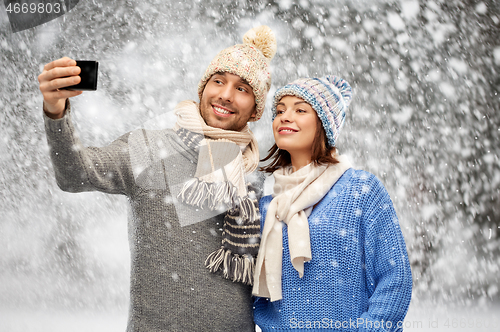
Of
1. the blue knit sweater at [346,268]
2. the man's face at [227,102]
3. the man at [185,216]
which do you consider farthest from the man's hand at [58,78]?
the blue knit sweater at [346,268]

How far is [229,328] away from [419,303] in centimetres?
369

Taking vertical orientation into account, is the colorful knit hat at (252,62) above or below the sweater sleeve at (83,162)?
above

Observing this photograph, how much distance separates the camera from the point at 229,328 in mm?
1573

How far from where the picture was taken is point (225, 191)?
5.26 feet

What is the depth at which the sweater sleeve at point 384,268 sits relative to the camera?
1456 millimetres

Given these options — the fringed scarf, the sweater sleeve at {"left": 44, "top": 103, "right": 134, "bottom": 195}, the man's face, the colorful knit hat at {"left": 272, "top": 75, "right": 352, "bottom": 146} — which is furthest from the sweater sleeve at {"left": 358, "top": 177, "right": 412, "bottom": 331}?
the sweater sleeve at {"left": 44, "top": 103, "right": 134, "bottom": 195}

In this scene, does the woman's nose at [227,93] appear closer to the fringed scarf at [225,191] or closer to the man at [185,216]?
the man at [185,216]

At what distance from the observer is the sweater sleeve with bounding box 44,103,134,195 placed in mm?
1284

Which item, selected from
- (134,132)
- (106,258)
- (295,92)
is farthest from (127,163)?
(106,258)

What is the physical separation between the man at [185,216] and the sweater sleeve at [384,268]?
1.57ft

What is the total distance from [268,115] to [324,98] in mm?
2922

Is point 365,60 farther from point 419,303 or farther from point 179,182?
point 179,182

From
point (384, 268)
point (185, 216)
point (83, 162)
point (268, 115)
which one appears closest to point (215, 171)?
point (185, 216)

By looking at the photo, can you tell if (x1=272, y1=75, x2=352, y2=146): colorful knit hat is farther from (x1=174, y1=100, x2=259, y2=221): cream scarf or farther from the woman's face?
(x1=174, y1=100, x2=259, y2=221): cream scarf
